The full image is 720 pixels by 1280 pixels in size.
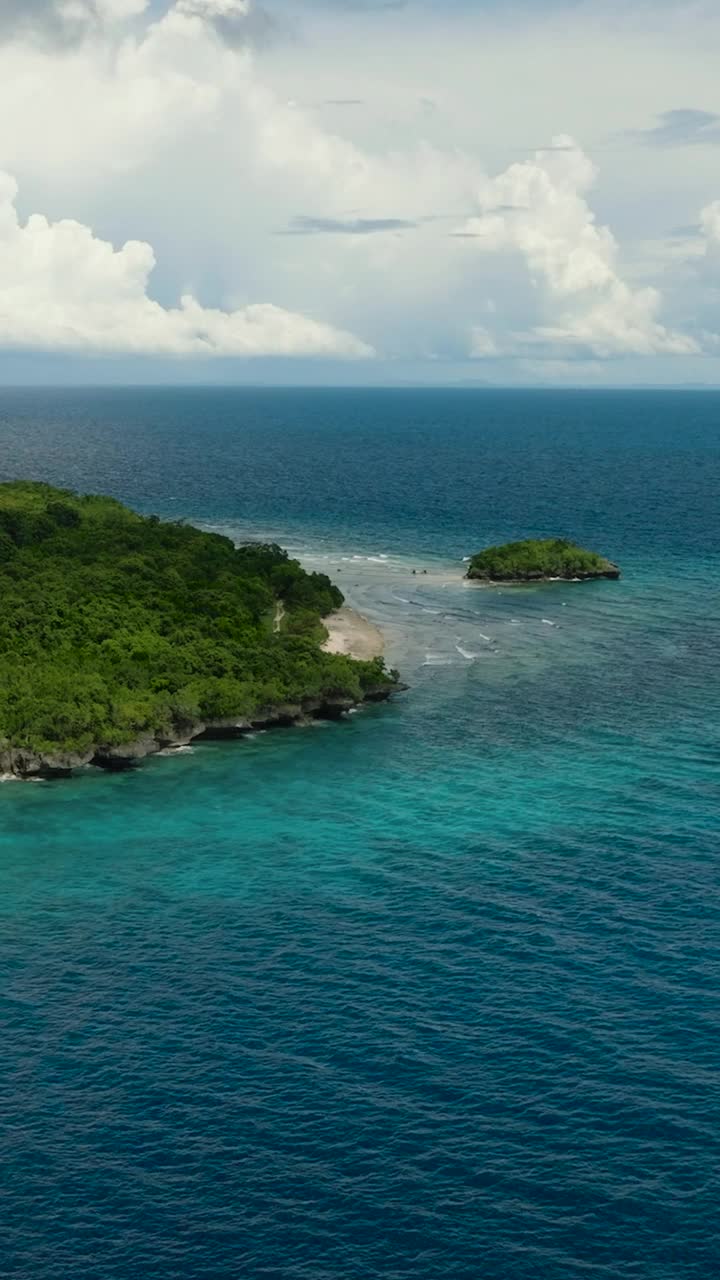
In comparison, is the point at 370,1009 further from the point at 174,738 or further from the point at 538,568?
the point at 538,568

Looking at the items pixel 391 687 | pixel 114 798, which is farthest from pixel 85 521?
pixel 114 798

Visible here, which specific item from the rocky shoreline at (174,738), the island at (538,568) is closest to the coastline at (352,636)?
the rocky shoreline at (174,738)

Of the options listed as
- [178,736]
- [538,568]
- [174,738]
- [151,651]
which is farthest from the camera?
[538,568]

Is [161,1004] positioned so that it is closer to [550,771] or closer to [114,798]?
[114,798]

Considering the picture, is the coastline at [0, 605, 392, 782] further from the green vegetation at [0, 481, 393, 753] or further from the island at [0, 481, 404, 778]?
the green vegetation at [0, 481, 393, 753]

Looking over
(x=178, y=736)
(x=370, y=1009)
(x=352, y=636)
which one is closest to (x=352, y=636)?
(x=352, y=636)

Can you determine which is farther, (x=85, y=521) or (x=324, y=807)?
(x=85, y=521)

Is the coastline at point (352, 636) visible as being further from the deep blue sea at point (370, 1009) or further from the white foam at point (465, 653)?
the deep blue sea at point (370, 1009)
